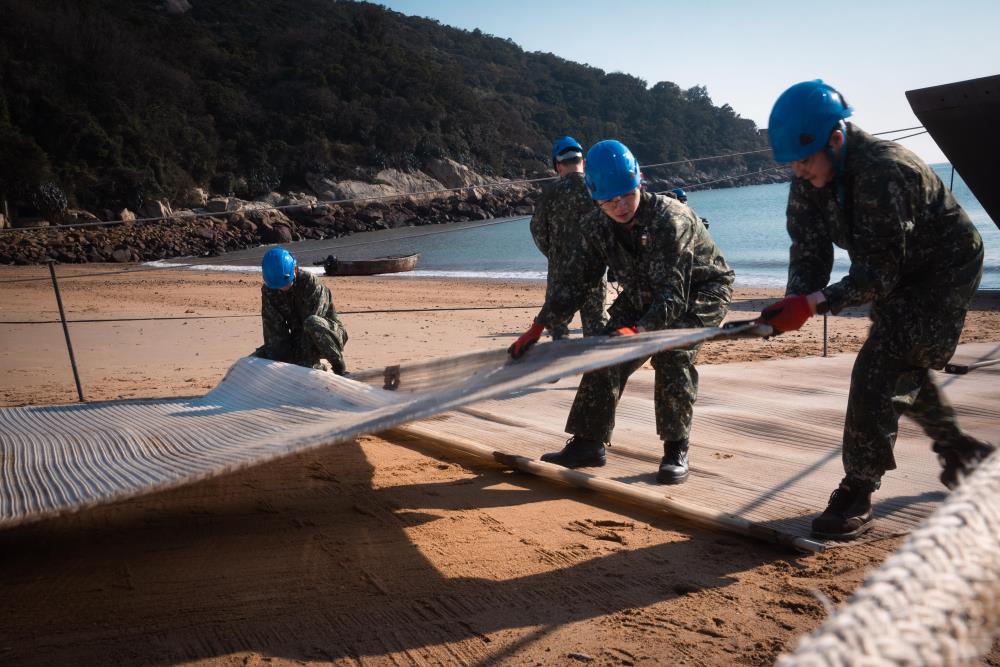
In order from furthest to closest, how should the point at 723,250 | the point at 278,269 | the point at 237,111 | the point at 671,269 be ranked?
the point at 237,111 < the point at 723,250 < the point at 278,269 < the point at 671,269

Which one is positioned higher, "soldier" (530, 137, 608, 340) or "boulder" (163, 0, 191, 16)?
"boulder" (163, 0, 191, 16)

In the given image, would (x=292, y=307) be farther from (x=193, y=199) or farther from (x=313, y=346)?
(x=193, y=199)

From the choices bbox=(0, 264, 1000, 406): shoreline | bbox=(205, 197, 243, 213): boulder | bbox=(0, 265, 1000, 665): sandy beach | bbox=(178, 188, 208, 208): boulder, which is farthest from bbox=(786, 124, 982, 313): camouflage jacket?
bbox=(178, 188, 208, 208): boulder

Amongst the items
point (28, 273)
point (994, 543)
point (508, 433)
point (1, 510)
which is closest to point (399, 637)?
point (1, 510)

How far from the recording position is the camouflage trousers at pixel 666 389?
3713 millimetres

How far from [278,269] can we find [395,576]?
10.3 ft

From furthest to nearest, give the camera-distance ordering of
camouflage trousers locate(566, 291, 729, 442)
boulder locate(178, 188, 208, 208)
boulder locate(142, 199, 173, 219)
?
boulder locate(178, 188, 208, 208)
boulder locate(142, 199, 173, 219)
camouflage trousers locate(566, 291, 729, 442)

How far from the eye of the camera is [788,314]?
8.61 ft

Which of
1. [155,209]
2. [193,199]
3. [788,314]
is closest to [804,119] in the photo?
[788,314]

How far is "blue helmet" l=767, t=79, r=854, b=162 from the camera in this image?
2742 millimetres

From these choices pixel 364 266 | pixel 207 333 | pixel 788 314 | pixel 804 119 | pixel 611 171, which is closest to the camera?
pixel 788 314

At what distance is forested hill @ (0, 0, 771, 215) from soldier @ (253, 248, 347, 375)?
31.0 metres

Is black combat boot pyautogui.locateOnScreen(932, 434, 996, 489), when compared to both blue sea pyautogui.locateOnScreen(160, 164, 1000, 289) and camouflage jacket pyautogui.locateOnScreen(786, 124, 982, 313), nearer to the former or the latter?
camouflage jacket pyautogui.locateOnScreen(786, 124, 982, 313)

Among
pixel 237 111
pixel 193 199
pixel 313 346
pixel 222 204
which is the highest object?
pixel 237 111
